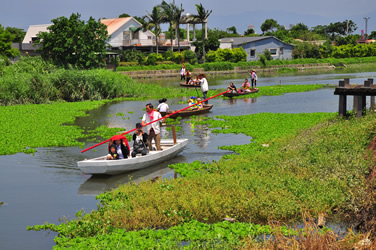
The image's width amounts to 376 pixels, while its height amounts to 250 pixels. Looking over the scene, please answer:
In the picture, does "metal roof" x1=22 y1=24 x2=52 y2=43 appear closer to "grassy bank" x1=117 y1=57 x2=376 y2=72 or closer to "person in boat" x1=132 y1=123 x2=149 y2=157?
"grassy bank" x1=117 y1=57 x2=376 y2=72

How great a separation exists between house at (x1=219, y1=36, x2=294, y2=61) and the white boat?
86.2m

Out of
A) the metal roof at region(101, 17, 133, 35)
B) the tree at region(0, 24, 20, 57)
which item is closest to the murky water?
the tree at region(0, 24, 20, 57)

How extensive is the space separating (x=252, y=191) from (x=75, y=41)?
151ft

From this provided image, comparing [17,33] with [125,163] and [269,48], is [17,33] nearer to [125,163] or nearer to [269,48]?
[269,48]

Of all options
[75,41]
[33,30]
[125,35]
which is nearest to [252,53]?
[125,35]

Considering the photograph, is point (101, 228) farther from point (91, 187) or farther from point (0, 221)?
point (91, 187)

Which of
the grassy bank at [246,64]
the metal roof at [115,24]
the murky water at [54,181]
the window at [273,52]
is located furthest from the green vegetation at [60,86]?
the window at [273,52]

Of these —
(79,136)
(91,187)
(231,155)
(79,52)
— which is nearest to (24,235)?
(91,187)

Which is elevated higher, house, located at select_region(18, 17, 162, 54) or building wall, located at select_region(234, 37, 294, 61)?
house, located at select_region(18, 17, 162, 54)

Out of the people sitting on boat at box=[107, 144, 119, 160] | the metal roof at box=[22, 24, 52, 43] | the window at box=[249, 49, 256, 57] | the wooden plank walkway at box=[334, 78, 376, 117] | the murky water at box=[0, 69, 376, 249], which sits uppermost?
the metal roof at box=[22, 24, 52, 43]

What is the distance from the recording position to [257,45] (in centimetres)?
10331

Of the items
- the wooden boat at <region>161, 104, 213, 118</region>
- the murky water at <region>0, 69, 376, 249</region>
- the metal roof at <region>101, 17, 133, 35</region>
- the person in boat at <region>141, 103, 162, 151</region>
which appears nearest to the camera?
the murky water at <region>0, 69, 376, 249</region>

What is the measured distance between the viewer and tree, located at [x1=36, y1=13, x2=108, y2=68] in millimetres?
54906

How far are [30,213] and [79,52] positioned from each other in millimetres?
44087
